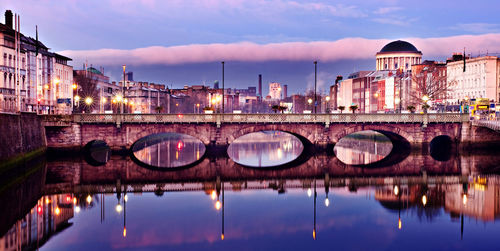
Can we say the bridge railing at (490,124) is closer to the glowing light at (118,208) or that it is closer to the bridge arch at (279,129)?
the bridge arch at (279,129)

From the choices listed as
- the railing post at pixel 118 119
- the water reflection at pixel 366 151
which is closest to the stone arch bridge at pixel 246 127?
the railing post at pixel 118 119

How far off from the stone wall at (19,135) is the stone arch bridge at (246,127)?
4.18 m

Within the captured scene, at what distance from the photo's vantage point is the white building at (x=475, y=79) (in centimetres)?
11606

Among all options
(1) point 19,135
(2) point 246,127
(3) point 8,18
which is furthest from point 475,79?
(1) point 19,135

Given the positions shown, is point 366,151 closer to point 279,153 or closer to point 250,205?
point 279,153

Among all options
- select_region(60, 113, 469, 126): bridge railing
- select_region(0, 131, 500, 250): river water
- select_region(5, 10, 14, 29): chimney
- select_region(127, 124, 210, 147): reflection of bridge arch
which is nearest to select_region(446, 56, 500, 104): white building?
select_region(60, 113, 469, 126): bridge railing

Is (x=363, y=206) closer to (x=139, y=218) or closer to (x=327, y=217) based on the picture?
(x=327, y=217)

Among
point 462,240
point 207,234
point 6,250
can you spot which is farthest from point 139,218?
point 462,240

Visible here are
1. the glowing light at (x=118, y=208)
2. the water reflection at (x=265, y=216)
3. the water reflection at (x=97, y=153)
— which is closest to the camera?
the water reflection at (x=265, y=216)

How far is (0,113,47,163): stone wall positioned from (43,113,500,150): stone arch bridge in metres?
4.18

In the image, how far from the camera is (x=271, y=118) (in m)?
69.2

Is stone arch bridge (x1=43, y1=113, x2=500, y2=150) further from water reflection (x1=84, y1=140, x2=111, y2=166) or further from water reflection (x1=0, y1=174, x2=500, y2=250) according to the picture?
water reflection (x1=0, y1=174, x2=500, y2=250)

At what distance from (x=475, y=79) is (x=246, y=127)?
73218 millimetres

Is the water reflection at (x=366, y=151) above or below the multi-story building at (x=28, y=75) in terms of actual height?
below
